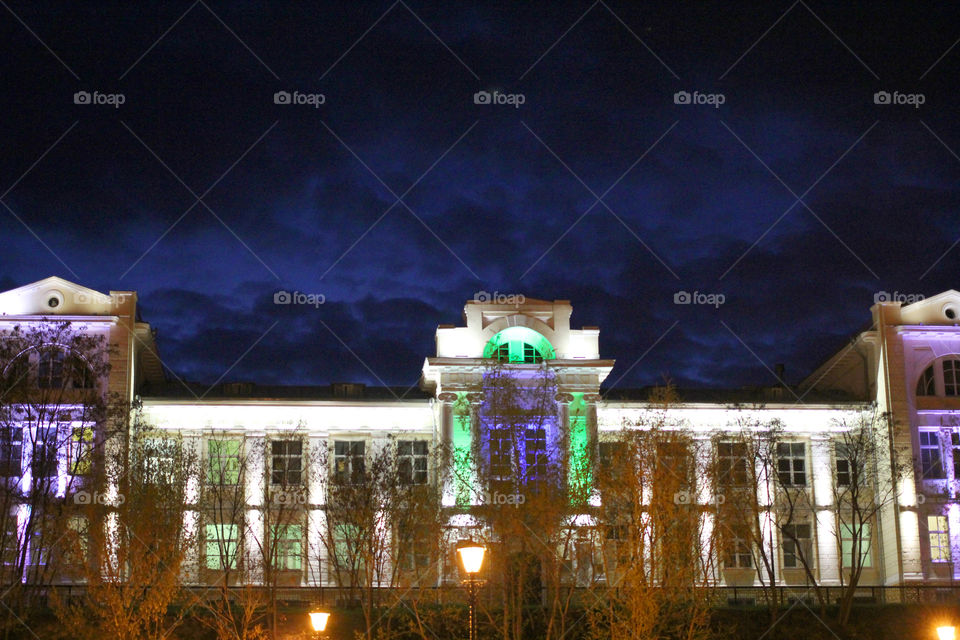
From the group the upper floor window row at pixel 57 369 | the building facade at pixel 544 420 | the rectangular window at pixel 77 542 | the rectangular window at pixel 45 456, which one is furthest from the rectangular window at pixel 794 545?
the rectangular window at pixel 45 456

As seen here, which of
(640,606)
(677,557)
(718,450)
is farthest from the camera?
(718,450)

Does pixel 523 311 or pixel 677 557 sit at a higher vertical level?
pixel 523 311

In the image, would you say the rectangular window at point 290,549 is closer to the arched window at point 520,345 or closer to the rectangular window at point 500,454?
the rectangular window at point 500,454

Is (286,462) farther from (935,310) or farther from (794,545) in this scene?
(935,310)

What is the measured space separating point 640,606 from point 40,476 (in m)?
24.8

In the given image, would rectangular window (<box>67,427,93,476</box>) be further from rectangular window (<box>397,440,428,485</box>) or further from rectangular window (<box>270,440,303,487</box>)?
rectangular window (<box>397,440,428,485</box>)

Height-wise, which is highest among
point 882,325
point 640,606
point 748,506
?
point 882,325

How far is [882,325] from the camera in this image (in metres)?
63.6

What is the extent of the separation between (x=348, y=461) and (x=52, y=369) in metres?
13.5

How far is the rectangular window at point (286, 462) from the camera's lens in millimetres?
60188

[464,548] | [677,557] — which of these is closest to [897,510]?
[677,557]

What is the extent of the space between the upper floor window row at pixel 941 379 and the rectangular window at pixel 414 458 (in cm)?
2349

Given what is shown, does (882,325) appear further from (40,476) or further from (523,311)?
(40,476)

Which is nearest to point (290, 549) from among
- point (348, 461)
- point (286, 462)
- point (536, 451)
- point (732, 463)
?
point (286, 462)
